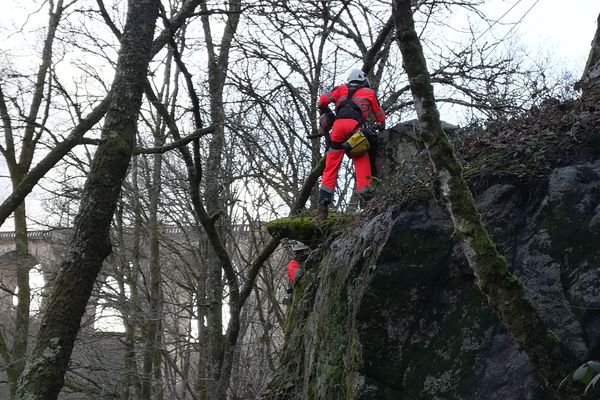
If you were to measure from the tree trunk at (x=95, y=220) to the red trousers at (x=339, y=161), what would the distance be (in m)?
3.01

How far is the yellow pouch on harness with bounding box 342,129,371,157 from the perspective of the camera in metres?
7.26

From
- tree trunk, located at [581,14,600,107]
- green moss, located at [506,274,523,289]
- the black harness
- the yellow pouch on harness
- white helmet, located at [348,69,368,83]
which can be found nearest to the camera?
green moss, located at [506,274,523,289]

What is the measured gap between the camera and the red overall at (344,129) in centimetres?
736

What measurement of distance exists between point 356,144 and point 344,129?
0.29m

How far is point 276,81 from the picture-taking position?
1227cm

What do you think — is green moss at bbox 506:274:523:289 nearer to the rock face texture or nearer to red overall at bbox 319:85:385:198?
the rock face texture

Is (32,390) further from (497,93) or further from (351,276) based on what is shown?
(497,93)

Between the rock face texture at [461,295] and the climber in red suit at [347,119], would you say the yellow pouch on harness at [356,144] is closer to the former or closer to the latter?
the climber in red suit at [347,119]

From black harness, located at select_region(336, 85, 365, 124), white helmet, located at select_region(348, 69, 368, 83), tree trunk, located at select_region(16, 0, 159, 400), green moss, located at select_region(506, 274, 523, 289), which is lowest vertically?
green moss, located at select_region(506, 274, 523, 289)

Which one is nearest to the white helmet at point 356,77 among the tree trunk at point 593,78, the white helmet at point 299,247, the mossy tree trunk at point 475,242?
the white helmet at point 299,247

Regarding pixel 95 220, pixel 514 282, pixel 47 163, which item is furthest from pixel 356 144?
pixel 514 282

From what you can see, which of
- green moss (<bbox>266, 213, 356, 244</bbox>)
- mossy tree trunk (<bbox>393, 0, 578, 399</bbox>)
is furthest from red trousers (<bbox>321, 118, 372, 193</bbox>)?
mossy tree trunk (<bbox>393, 0, 578, 399</bbox>)

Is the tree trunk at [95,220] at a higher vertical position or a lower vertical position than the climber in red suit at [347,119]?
lower

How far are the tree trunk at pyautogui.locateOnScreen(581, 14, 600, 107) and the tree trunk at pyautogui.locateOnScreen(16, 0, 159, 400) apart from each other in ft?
10.9
